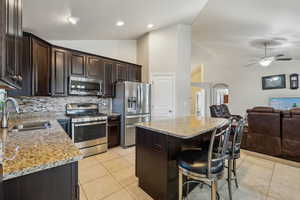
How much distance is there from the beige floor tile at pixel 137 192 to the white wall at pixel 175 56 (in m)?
2.61

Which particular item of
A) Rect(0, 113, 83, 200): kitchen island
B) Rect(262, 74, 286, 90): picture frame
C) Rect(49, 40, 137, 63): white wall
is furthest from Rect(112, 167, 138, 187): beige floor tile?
Rect(262, 74, 286, 90): picture frame

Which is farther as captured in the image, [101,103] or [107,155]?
[101,103]

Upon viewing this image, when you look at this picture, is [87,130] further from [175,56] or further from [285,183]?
[285,183]

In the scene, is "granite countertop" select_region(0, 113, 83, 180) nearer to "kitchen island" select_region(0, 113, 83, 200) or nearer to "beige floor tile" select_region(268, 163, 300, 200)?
"kitchen island" select_region(0, 113, 83, 200)

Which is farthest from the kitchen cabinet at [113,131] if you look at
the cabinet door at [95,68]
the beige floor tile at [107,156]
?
the cabinet door at [95,68]

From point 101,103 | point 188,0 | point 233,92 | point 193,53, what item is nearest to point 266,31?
point 188,0

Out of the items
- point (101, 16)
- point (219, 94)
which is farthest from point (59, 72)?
point (219, 94)

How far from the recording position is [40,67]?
9.34 feet

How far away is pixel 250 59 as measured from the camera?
22.4 feet

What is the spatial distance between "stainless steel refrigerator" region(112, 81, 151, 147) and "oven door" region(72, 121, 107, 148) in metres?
0.56

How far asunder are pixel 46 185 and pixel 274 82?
8094mm

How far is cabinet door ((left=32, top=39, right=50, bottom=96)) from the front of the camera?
2703mm

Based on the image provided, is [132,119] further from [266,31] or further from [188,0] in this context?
[266,31]

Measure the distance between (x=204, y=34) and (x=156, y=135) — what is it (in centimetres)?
450
